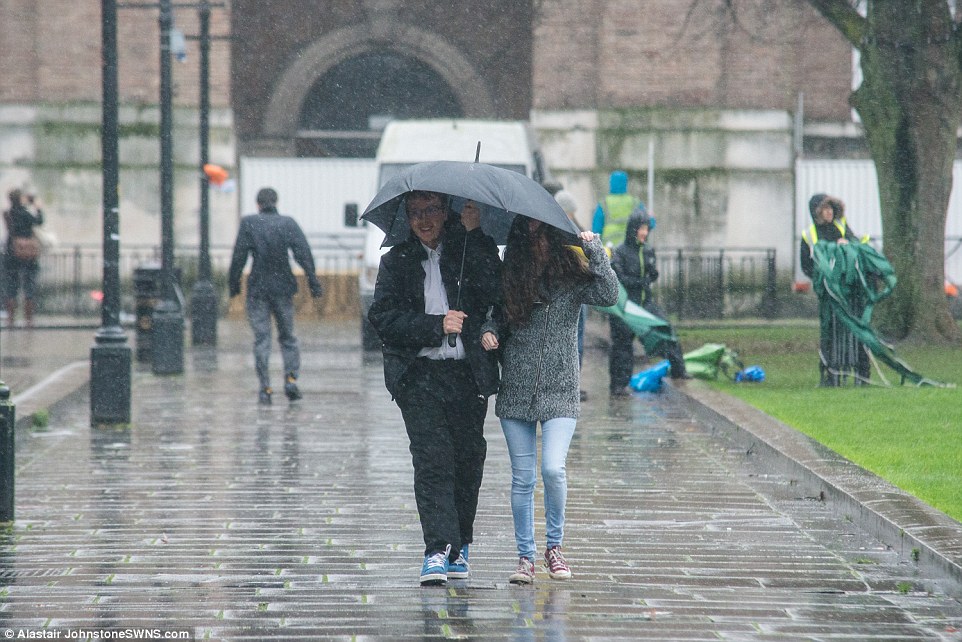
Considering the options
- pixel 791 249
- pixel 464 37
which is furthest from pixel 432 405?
pixel 464 37

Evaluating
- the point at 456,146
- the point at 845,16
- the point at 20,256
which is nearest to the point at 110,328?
the point at 456,146

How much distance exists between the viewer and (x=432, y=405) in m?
6.44

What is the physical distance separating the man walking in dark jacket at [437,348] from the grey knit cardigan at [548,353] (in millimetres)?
122

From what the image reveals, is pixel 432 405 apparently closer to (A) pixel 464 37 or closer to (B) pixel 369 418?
(B) pixel 369 418

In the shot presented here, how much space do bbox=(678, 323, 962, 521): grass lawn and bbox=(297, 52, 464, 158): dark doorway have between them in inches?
543

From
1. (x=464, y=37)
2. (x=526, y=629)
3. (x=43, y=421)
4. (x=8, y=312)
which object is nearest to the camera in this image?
(x=526, y=629)

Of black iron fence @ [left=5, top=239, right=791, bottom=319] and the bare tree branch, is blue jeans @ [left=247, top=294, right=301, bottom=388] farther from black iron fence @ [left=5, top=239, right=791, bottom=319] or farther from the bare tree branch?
black iron fence @ [left=5, top=239, right=791, bottom=319]

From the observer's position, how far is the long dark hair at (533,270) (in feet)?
21.2

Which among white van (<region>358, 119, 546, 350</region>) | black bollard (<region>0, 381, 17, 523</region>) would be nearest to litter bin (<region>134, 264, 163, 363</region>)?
white van (<region>358, 119, 546, 350</region>)

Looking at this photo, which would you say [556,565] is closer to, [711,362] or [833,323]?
[833,323]

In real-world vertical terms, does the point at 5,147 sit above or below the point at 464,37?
below

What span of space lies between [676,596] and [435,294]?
1.58 m

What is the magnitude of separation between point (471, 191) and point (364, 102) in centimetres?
2467

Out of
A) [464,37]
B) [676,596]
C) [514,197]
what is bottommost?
[676,596]
